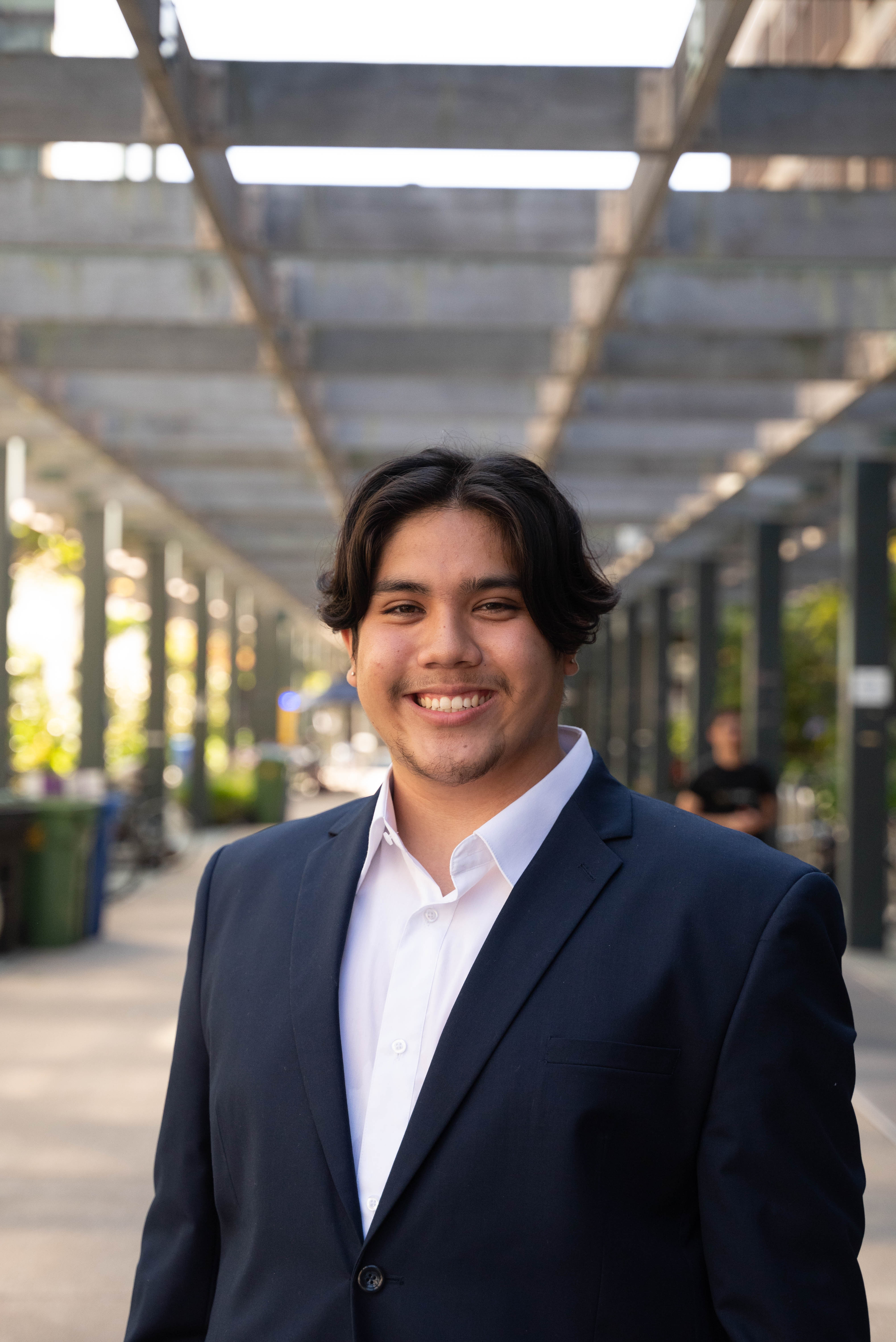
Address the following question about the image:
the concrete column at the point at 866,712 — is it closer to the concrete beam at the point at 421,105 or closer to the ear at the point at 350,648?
the concrete beam at the point at 421,105

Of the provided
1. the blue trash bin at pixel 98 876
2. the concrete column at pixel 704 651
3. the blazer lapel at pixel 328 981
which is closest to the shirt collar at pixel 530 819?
the blazer lapel at pixel 328 981

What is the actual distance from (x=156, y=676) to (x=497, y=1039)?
55.1 ft

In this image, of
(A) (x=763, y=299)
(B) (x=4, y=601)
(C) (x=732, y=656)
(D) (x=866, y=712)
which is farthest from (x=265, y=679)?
(A) (x=763, y=299)

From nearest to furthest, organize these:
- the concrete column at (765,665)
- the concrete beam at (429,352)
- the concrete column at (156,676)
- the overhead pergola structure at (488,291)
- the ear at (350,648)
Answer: the ear at (350,648)
the overhead pergola structure at (488,291)
the concrete beam at (429,352)
the concrete column at (765,665)
the concrete column at (156,676)

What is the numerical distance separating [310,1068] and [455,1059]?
210mm

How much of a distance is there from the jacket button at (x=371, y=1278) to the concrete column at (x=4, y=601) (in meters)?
10.4

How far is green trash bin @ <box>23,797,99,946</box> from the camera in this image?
10.2 metres

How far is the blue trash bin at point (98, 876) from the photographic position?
35.1 ft

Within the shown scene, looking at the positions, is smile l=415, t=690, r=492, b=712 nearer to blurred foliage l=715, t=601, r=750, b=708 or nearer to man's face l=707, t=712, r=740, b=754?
man's face l=707, t=712, r=740, b=754

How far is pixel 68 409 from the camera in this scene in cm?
966

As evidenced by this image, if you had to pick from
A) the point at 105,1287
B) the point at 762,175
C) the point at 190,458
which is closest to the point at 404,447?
the point at 190,458

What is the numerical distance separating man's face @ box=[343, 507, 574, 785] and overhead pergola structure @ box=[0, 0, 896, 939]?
350 mm

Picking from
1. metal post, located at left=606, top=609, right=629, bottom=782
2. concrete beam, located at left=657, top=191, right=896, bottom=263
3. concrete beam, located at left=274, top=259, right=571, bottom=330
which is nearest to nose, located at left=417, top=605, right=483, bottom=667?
concrete beam, located at left=657, top=191, right=896, bottom=263

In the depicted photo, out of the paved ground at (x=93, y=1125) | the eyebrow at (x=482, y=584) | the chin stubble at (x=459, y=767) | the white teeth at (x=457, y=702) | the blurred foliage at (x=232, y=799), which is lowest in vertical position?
the blurred foliage at (x=232, y=799)
